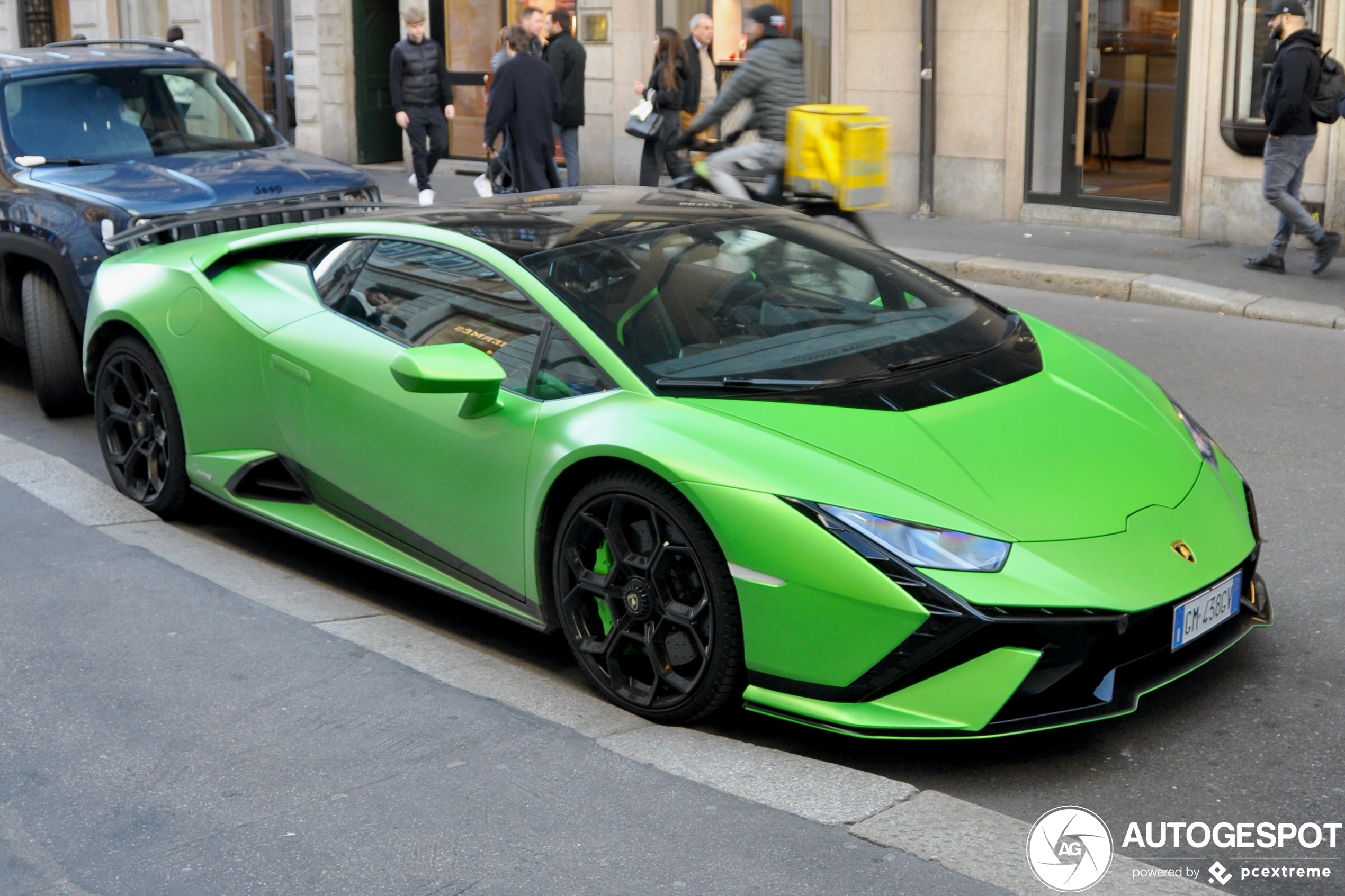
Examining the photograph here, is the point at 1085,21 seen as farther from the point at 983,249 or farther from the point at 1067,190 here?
the point at 983,249

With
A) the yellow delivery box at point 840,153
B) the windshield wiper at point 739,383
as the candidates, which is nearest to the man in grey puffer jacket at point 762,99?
the yellow delivery box at point 840,153

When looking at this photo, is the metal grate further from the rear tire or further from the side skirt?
the side skirt

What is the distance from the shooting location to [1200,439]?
15.3ft

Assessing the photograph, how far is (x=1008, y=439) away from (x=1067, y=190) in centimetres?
1038

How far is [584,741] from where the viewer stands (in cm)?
396

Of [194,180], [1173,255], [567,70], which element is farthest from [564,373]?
[567,70]

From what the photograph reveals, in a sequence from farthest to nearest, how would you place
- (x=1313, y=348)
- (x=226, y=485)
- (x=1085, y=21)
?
(x=1085, y=21) < (x=1313, y=348) < (x=226, y=485)

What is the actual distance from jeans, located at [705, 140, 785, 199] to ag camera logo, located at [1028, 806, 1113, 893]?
6.43m

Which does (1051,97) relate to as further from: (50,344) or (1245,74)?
(50,344)

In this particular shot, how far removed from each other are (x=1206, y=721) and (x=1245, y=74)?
970 cm

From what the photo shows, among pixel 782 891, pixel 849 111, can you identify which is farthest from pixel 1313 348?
pixel 782 891

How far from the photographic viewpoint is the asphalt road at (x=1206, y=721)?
3664 millimetres

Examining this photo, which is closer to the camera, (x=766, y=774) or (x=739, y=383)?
(x=766, y=774)

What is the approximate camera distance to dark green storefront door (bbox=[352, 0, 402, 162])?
68.4 feet
